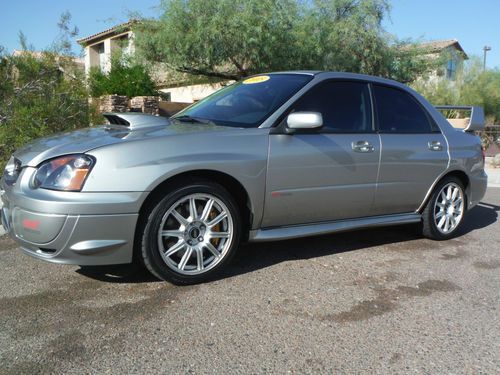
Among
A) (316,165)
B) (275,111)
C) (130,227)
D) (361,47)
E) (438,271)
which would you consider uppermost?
(361,47)

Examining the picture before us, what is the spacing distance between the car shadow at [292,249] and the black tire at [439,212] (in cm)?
14

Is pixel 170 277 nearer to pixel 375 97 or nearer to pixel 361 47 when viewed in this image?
pixel 375 97

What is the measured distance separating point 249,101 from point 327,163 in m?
0.86

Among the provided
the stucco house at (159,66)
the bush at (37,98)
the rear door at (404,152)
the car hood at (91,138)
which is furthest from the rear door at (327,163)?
the stucco house at (159,66)

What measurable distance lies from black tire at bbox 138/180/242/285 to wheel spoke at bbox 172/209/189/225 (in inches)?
0.5

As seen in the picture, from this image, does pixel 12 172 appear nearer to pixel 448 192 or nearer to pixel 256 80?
pixel 256 80

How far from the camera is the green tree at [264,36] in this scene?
43.9 feet

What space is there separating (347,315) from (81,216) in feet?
5.92

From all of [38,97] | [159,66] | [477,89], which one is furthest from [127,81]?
[477,89]

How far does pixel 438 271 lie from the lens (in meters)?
4.11

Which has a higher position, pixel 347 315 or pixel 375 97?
pixel 375 97

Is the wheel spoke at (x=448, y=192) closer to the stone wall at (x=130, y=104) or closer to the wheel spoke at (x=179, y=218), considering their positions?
the wheel spoke at (x=179, y=218)

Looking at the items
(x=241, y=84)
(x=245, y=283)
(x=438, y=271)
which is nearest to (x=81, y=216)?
(x=245, y=283)

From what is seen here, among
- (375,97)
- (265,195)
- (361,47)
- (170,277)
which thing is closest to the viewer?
(170,277)
